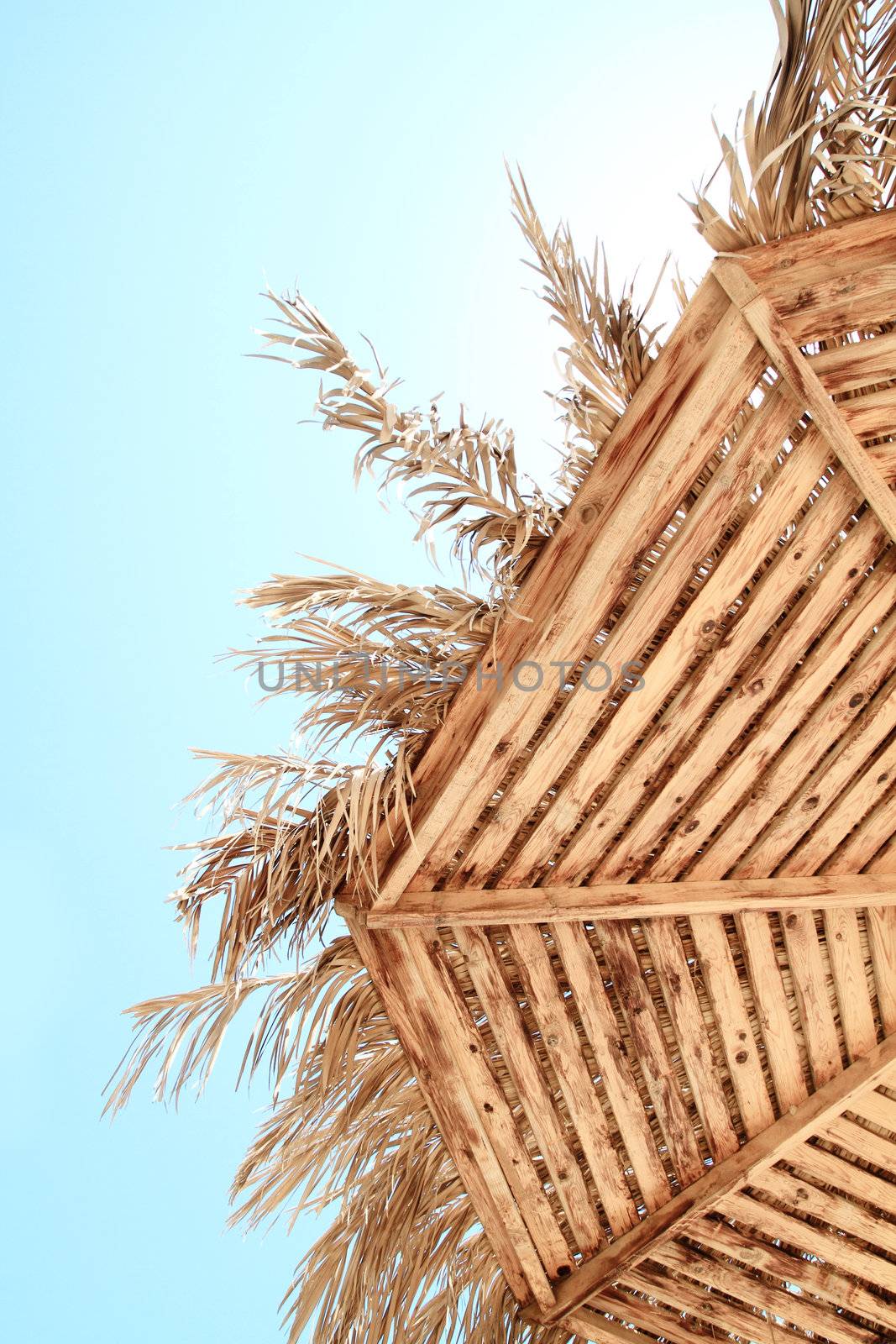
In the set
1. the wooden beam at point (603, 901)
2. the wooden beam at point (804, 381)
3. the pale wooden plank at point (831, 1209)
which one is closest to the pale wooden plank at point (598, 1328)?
the pale wooden plank at point (831, 1209)

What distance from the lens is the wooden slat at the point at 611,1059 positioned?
2127 mm

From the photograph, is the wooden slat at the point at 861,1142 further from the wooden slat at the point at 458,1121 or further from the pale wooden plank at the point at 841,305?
the pale wooden plank at the point at 841,305

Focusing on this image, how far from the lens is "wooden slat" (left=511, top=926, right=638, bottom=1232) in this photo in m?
2.12

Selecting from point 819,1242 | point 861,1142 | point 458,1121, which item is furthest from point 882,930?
point 458,1121

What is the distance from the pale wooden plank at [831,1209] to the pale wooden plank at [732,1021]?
0.13 metres

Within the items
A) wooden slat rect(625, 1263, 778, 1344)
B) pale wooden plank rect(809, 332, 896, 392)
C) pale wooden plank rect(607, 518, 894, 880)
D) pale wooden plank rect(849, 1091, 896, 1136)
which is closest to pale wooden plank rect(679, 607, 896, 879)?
pale wooden plank rect(607, 518, 894, 880)

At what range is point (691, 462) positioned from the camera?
1726mm

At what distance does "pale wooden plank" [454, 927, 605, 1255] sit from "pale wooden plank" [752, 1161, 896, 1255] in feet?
1.20

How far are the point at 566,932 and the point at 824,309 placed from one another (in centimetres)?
114

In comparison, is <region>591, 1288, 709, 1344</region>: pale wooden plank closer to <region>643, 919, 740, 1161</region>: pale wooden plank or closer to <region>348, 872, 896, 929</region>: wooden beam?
<region>643, 919, 740, 1161</region>: pale wooden plank

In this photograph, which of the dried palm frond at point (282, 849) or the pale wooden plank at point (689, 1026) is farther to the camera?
the pale wooden plank at point (689, 1026)

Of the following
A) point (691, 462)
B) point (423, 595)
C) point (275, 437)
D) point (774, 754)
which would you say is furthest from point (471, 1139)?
point (275, 437)

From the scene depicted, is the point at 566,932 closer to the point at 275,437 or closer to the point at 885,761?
the point at 885,761

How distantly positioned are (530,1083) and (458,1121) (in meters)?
0.15
